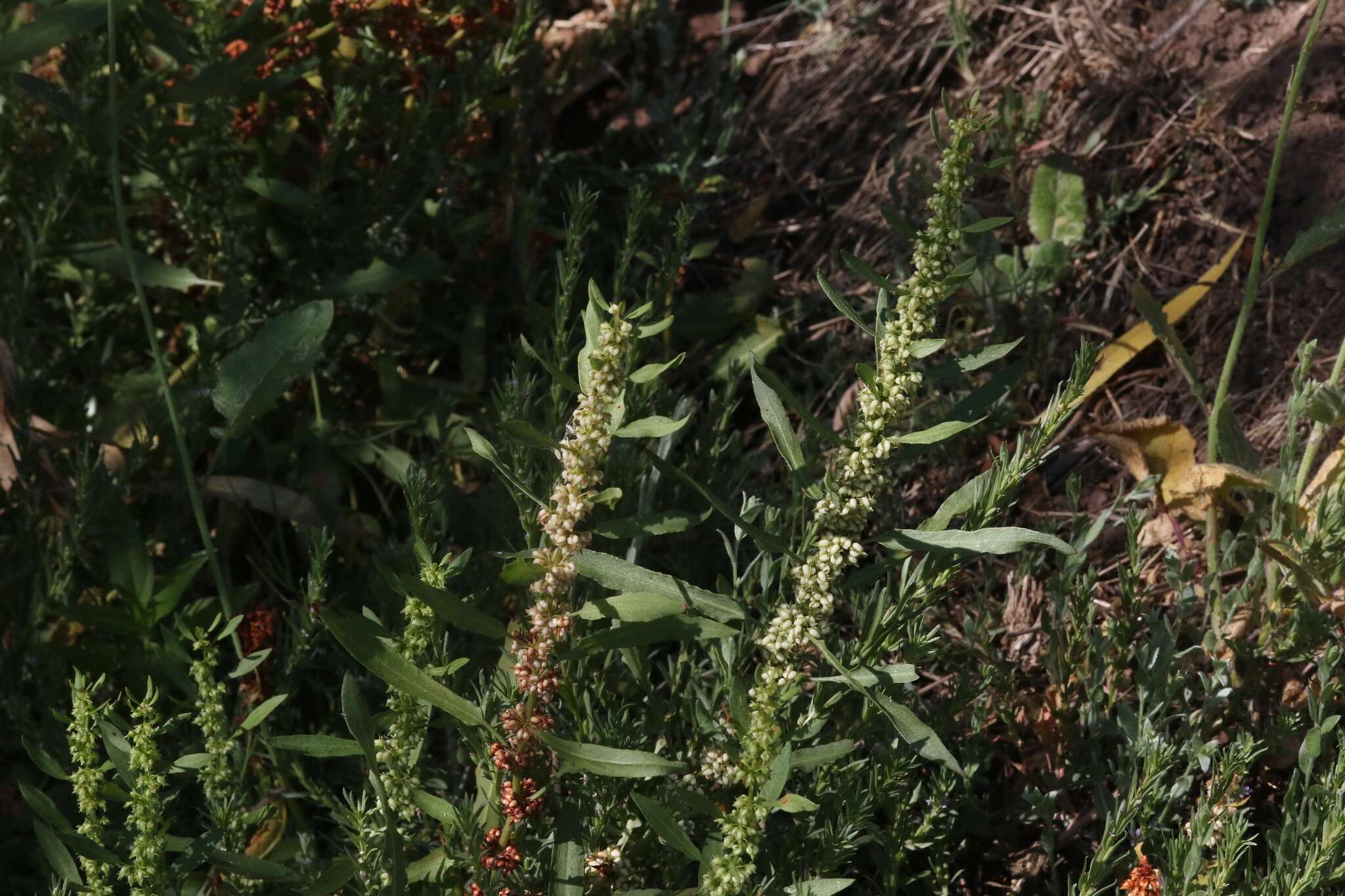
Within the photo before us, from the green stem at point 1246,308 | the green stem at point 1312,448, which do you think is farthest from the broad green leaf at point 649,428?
the green stem at point 1312,448

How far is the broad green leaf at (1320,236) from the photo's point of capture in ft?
7.31

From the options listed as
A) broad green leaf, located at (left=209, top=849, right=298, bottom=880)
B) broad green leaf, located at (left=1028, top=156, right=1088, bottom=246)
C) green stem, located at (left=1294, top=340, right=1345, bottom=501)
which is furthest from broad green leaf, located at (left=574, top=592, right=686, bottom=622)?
broad green leaf, located at (left=1028, top=156, right=1088, bottom=246)

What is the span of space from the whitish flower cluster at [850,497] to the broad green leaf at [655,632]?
0.39ft

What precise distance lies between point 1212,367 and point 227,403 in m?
2.18

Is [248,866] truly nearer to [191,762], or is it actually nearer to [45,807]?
[191,762]

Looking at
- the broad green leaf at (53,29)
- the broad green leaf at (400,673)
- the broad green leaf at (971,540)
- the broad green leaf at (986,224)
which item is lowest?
the broad green leaf at (400,673)

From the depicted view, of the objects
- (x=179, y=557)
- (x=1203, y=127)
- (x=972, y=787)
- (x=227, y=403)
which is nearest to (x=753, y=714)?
(x=972, y=787)

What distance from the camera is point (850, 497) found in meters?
1.71

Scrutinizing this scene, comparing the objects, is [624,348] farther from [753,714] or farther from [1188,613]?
[1188,613]

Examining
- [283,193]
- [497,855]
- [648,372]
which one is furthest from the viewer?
[283,193]

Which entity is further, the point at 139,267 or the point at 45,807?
the point at 139,267

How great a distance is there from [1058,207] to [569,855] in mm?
2135

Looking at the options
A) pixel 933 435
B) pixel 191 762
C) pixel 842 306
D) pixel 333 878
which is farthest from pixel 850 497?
pixel 191 762

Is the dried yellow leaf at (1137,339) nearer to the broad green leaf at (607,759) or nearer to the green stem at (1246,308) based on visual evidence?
the green stem at (1246,308)
